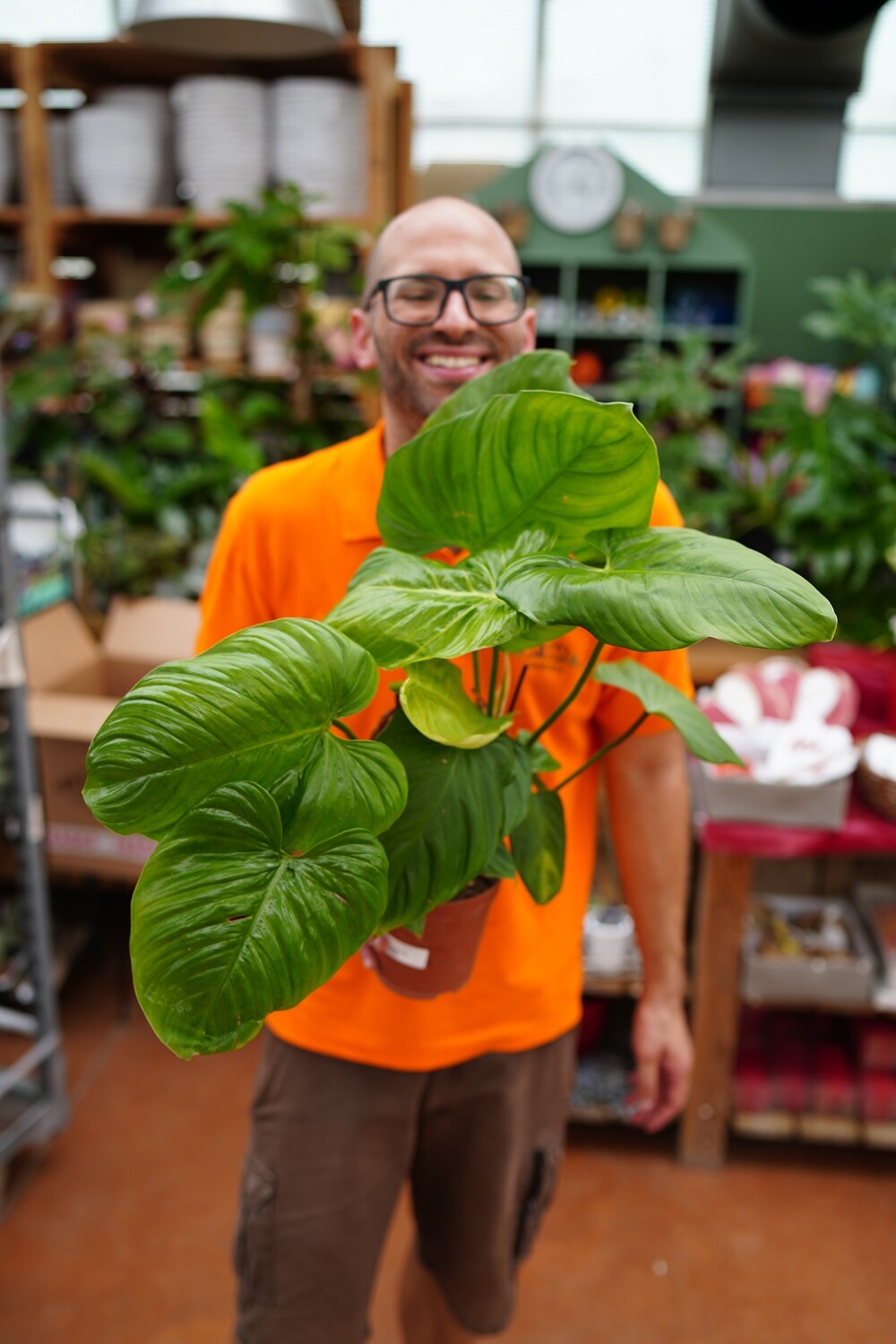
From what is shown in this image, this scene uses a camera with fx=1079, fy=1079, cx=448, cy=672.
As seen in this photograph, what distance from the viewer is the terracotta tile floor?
190 centimetres

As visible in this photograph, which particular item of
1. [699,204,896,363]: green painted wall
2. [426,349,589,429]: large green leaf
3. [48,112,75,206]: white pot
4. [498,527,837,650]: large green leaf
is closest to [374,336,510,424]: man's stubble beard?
[426,349,589,429]: large green leaf

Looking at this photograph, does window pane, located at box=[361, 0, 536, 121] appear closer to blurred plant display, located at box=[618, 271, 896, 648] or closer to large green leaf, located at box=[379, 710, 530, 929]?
blurred plant display, located at box=[618, 271, 896, 648]

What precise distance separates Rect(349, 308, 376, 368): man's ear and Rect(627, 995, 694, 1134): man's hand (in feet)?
2.94

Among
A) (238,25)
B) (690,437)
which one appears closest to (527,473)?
(238,25)

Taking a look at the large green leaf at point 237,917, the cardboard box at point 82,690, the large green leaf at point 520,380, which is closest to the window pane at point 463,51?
the cardboard box at point 82,690

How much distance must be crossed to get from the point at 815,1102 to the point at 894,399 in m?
3.57

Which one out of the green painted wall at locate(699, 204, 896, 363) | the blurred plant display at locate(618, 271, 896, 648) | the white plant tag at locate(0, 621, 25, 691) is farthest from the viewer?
the green painted wall at locate(699, 204, 896, 363)

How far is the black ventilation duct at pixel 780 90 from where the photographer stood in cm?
464

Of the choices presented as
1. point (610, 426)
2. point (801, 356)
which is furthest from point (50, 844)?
point (801, 356)

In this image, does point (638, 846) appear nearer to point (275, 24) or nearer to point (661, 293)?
point (275, 24)

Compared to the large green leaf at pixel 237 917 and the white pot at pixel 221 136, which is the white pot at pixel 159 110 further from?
the large green leaf at pixel 237 917

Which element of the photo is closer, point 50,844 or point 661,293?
point 50,844

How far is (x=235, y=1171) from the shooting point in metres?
2.23

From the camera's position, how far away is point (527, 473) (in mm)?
753
